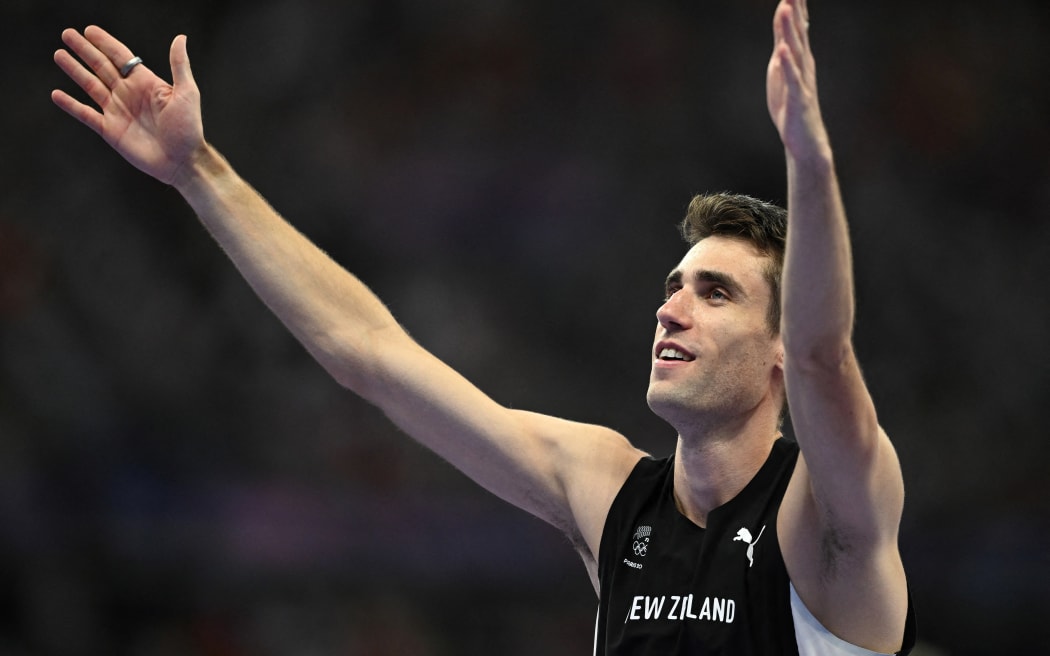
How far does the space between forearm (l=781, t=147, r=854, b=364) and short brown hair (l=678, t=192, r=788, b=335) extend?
0.97m

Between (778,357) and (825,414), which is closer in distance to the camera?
(825,414)

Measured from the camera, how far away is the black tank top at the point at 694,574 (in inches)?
119

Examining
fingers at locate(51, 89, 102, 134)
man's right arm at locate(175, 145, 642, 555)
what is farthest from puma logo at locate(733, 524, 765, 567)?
fingers at locate(51, 89, 102, 134)

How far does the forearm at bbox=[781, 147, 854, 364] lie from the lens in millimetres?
2432

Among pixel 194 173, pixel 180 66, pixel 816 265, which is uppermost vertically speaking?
pixel 180 66

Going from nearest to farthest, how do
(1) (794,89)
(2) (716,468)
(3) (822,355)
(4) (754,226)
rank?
(1) (794,89) → (3) (822,355) → (2) (716,468) → (4) (754,226)

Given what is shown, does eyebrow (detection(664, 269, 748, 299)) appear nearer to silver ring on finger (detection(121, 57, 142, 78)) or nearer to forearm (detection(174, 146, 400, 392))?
forearm (detection(174, 146, 400, 392))

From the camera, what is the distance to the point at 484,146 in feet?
25.0

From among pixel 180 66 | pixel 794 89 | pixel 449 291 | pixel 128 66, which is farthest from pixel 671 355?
pixel 449 291

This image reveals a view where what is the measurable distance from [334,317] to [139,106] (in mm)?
868

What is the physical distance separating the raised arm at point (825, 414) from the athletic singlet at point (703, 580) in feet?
0.26

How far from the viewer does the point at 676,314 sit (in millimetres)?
3434

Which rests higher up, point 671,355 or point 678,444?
point 671,355

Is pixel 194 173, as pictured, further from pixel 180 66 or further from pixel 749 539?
pixel 749 539
